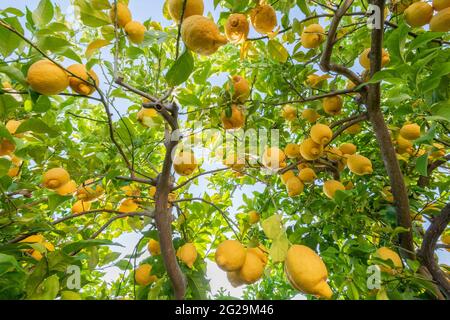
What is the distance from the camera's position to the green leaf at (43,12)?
95cm

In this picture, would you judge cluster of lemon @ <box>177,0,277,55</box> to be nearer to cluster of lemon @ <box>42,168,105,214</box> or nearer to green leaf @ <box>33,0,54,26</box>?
green leaf @ <box>33,0,54,26</box>

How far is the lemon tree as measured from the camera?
817 millimetres

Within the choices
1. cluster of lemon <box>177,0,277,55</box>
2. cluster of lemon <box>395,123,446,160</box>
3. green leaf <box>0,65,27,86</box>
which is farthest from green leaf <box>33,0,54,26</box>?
cluster of lemon <box>395,123,446,160</box>

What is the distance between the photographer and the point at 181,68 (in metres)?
0.81

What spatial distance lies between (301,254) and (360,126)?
1295 millimetres

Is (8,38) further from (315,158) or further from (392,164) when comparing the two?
(392,164)

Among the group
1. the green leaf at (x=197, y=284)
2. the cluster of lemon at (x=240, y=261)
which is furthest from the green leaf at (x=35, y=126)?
the green leaf at (x=197, y=284)

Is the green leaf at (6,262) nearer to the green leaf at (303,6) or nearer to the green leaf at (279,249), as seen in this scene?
the green leaf at (279,249)

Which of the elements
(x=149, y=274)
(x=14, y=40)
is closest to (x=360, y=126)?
(x=149, y=274)

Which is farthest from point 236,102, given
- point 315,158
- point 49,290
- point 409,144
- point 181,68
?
point 409,144

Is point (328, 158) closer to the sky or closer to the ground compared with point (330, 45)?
closer to the ground

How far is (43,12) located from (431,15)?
1.45m

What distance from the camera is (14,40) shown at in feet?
2.75
